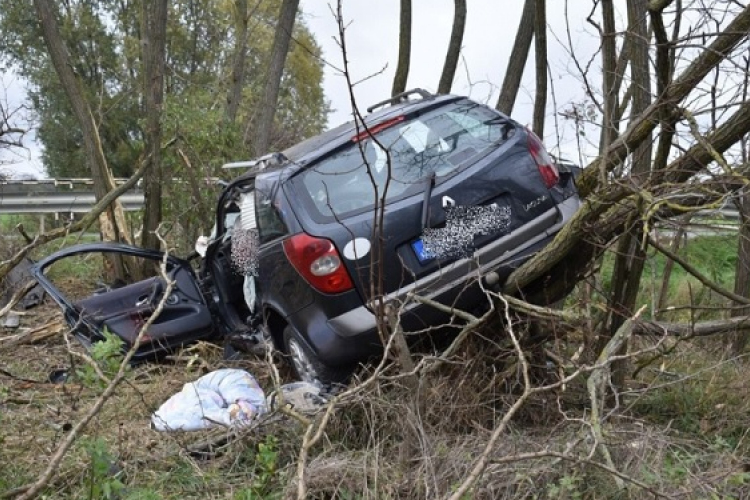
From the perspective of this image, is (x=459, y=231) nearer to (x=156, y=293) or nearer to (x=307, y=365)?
(x=307, y=365)

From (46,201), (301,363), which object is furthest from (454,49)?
(46,201)

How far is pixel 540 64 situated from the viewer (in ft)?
27.8

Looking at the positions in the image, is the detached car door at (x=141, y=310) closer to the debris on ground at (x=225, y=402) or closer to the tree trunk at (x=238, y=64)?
the debris on ground at (x=225, y=402)

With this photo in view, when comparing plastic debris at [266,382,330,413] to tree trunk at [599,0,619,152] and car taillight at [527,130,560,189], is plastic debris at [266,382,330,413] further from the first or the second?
tree trunk at [599,0,619,152]

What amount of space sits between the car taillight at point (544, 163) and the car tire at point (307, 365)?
1752 millimetres

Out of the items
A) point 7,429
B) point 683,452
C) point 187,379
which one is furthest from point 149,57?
point 683,452

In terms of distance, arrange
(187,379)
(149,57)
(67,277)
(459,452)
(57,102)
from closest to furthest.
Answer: (459,452) → (187,379) → (149,57) → (67,277) → (57,102)

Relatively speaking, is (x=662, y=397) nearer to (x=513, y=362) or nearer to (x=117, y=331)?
(x=513, y=362)

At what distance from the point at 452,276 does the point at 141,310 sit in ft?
10.3

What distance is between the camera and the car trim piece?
4895 millimetres

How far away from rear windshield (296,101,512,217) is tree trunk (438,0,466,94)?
502 centimetres

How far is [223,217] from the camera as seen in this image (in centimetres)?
686

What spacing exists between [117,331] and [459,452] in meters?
3.84

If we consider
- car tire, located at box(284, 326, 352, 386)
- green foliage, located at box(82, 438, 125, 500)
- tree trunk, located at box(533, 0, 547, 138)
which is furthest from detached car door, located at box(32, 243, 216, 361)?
tree trunk, located at box(533, 0, 547, 138)
